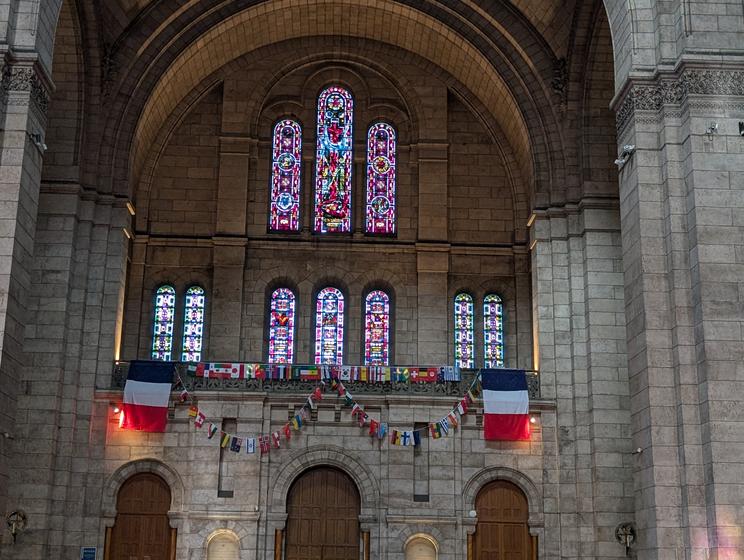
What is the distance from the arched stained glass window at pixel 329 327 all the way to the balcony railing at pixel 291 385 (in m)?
3.34

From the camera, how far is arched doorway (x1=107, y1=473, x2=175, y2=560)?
88.9 ft

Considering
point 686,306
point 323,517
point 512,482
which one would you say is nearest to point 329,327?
point 323,517

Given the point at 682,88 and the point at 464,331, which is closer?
the point at 682,88

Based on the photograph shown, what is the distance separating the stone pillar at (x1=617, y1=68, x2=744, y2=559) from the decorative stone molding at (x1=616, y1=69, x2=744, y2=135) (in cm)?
2

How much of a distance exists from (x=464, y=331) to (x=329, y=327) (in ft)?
13.5

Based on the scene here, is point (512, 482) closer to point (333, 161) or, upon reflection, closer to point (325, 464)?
point (325, 464)

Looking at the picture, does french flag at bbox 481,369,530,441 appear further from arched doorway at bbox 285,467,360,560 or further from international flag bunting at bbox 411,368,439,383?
arched doorway at bbox 285,467,360,560

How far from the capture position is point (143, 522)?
2736 centimetres

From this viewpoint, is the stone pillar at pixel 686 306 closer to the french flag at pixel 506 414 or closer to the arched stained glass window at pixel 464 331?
the french flag at pixel 506 414

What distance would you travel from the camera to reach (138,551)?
27.1 meters

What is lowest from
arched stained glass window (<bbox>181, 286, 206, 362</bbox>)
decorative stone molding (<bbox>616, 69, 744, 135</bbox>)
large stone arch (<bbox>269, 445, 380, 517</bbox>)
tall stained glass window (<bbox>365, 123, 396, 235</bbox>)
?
large stone arch (<bbox>269, 445, 380, 517</bbox>)

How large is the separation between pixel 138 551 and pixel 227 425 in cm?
390

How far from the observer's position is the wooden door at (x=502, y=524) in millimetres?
27500

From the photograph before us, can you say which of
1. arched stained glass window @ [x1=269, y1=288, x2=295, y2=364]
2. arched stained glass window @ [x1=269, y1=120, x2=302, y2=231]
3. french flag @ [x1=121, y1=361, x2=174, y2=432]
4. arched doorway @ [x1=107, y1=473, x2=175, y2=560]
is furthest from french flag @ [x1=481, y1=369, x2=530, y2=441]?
arched stained glass window @ [x1=269, y1=120, x2=302, y2=231]
